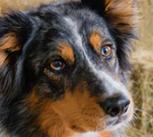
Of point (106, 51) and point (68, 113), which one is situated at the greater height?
point (106, 51)

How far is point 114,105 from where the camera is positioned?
3113mm

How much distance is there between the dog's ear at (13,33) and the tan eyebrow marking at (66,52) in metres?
0.24

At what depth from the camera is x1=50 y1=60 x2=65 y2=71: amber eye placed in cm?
335

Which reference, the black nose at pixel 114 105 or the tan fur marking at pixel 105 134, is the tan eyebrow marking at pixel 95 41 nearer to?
the black nose at pixel 114 105

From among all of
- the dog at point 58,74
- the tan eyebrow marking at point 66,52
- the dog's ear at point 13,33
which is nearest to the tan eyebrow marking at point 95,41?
the dog at point 58,74

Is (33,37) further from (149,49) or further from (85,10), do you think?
(149,49)

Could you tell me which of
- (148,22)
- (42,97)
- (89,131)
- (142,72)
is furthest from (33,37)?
(148,22)

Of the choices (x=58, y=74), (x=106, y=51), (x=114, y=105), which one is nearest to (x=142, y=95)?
(x=106, y=51)

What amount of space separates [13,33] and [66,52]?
0.34 meters

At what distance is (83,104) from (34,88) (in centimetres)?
39

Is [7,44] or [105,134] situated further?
[105,134]

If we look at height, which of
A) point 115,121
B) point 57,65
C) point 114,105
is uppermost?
point 57,65

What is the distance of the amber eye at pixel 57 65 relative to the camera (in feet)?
11.0

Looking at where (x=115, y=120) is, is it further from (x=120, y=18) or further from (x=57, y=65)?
(x=120, y=18)
